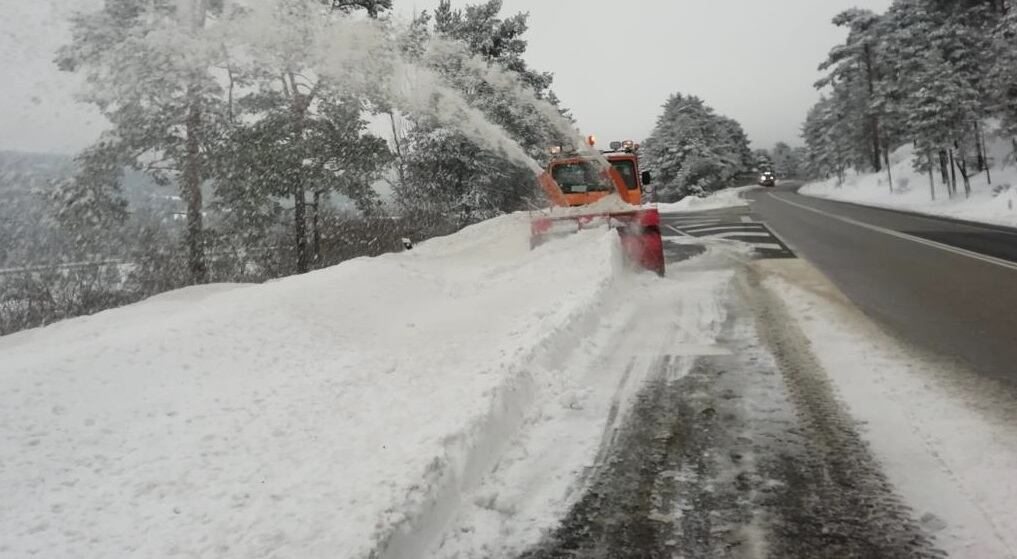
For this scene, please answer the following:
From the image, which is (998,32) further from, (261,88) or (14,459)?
(14,459)

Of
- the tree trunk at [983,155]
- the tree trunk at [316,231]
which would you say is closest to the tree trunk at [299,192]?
the tree trunk at [316,231]

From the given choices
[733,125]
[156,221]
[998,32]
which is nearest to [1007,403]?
[156,221]

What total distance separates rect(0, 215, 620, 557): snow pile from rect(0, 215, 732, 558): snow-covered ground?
13mm

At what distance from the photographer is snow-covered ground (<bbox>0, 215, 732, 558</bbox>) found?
8.41ft

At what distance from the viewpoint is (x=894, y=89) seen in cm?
3922

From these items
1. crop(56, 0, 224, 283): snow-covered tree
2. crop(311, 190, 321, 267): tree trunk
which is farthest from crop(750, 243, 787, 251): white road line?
crop(56, 0, 224, 283): snow-covered tree

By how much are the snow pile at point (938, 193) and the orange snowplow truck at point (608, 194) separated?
44.8ft

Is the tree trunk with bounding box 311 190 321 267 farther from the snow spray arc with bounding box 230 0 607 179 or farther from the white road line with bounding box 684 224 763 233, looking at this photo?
the white road line with bounding box 684 224 763 233

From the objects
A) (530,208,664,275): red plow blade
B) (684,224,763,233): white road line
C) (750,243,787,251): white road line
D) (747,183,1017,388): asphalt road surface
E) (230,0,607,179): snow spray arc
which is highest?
(230,0,607,179): snow spray arc

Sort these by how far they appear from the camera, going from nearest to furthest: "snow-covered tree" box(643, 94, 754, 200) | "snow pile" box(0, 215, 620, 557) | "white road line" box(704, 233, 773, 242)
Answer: "snow pile" box(0, 215, 620, 557)
"white road line" box(704, 233, 773, 242)
"snow-covered tree" box(643, 94, 754, 200)

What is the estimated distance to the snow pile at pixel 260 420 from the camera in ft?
8.30

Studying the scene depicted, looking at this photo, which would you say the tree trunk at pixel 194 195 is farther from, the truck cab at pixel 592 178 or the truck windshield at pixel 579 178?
the truck windshield at pixel 579 178

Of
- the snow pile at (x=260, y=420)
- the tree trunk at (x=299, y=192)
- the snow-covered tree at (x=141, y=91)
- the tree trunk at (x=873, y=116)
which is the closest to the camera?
the snow pile at (x=260, y=420)

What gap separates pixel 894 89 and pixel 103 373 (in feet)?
154
